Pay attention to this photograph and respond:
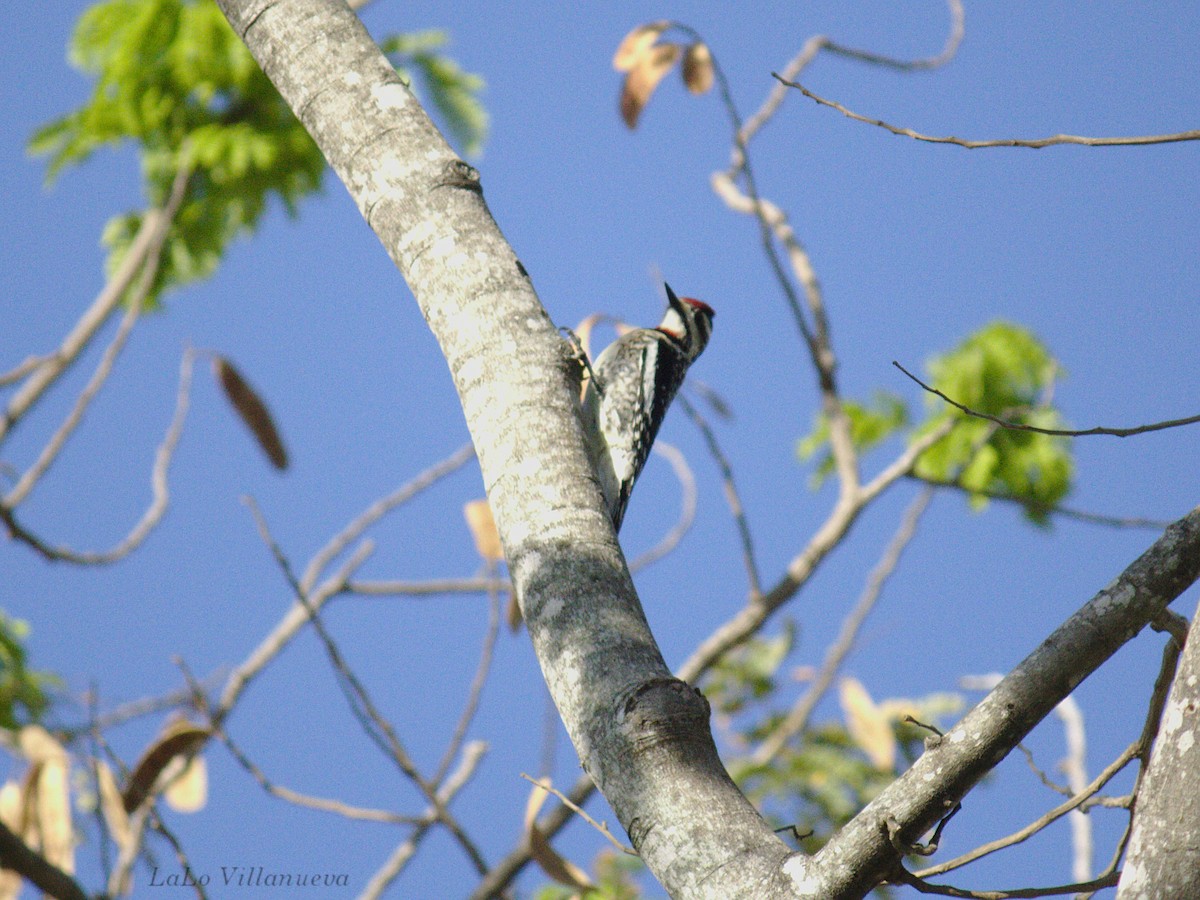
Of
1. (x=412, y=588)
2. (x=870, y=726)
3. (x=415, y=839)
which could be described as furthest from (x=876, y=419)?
(x=415, y=839)

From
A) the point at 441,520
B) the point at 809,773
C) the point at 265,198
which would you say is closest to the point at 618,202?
the point at 441,520

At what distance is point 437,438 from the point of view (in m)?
29.8

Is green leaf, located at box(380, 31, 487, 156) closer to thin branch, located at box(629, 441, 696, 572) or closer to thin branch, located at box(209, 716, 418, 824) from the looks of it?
thin branch, located at box(629, 441, 696, 572)

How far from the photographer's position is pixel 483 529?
11.1 feet

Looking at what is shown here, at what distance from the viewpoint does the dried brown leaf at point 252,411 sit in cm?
430

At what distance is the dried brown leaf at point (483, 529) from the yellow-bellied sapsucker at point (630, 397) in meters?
0.48


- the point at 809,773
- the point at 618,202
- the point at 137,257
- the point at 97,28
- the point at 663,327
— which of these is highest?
the point at 618,202

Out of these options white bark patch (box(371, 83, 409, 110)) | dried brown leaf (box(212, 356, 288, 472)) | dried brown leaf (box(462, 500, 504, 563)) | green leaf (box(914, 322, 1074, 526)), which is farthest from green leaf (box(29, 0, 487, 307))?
white bark patch (box(371, 83, 409, 110))

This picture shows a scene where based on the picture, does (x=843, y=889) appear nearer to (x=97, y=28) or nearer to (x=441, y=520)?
(x=97, y=28)

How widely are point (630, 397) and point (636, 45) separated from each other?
1334mm

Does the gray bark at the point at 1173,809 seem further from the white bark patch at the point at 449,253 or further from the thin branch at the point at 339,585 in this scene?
the thin branch at the point at 339,585

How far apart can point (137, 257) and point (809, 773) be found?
4.36 meters

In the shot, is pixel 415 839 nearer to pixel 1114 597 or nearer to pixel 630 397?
pixel 630 397

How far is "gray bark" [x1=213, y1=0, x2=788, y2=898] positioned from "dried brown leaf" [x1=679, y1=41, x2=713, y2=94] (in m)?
2.02
